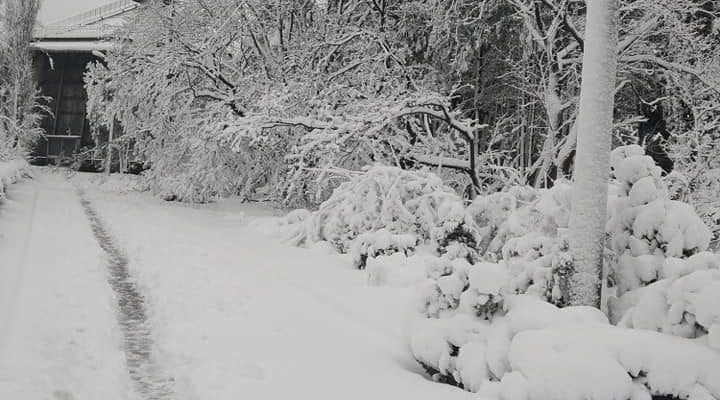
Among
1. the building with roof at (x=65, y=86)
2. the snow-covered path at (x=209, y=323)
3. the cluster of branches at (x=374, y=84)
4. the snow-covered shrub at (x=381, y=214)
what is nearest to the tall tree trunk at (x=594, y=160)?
the snow-covered path at (x=209, y=323)

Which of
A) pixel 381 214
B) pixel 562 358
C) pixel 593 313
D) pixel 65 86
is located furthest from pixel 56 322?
pixel 65 86

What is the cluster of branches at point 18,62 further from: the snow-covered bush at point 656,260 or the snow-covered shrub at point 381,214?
the snow-covered bush at point 656,260

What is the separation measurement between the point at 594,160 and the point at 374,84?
9.35m

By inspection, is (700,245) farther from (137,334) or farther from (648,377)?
(137,334)

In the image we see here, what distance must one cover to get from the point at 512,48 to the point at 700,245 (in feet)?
35.2

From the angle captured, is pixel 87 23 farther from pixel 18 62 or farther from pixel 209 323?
pixel 209 323

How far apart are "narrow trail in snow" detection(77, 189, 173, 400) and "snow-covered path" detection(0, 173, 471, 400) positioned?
0.08 m

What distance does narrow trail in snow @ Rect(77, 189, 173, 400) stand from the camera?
4.57 metres

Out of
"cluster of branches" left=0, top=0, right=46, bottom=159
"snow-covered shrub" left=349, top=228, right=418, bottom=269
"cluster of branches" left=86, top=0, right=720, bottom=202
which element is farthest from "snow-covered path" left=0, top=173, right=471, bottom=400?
"cluster of branches" left=0, top=0, right=46, bottom=159

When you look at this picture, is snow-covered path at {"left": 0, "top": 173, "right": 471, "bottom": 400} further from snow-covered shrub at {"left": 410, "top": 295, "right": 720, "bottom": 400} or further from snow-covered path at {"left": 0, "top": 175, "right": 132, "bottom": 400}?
snow-covered shrub at {"left": 410, "top": 295, "right": 720, "bottom": 400}

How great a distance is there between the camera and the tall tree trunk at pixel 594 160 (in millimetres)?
5191

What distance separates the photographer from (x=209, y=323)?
20.2 ft

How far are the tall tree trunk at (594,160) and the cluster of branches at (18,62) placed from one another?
106ft

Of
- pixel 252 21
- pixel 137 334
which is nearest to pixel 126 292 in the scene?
pixel 137 334
